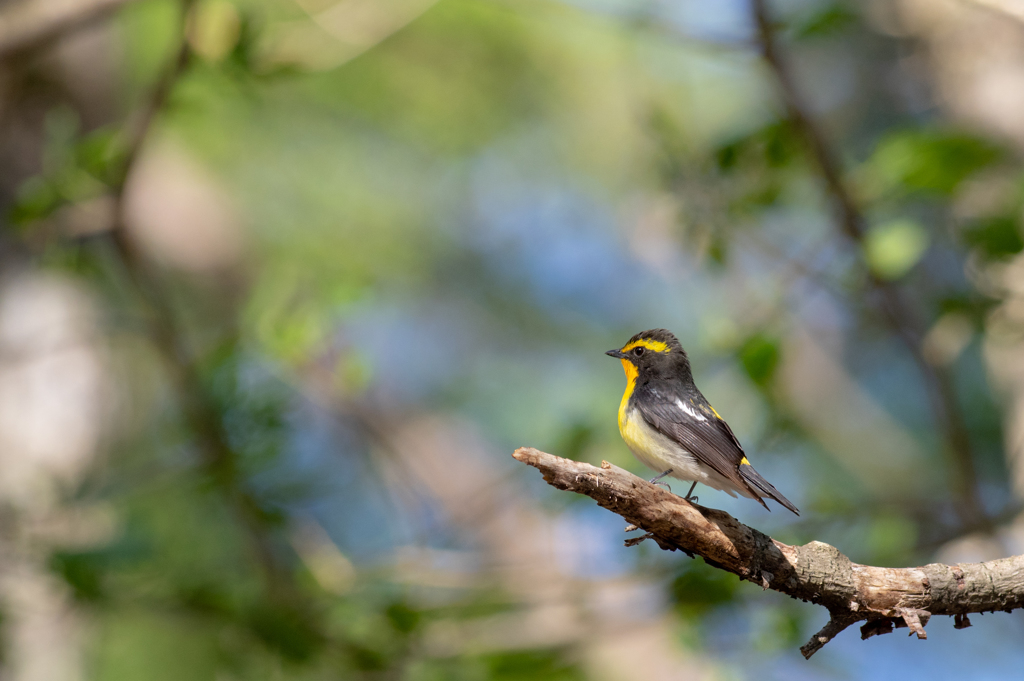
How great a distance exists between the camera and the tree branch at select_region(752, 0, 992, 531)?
3.44 m

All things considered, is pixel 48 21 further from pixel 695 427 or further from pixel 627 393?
pixel 695 427

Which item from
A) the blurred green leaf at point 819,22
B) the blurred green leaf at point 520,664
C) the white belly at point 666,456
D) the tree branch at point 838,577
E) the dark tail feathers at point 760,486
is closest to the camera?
the tree branch at point 838,577

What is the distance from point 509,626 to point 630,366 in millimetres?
2641

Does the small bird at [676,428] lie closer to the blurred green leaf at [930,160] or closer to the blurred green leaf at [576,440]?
the blurred green leaf at [576,440]

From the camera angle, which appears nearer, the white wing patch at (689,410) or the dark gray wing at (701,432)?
the dark gray wing at (701,432)

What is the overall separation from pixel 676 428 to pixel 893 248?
1.78 metres

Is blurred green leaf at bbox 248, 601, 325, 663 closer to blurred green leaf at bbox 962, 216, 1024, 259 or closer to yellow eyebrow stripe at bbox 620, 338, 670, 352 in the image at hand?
yellow eyebrow stripe at bbox 620, 338, 670, 352

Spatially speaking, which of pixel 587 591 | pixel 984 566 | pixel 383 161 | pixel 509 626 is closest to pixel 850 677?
pixel 587 591

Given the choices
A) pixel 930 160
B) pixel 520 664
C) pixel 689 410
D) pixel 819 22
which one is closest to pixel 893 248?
pixel 930 160

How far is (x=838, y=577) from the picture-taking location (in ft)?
7.18

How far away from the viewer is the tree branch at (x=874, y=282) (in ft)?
11.3

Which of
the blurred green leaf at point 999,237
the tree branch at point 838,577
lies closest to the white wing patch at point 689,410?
the tree branch at point 838,577

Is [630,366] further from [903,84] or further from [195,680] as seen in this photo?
[195,680]

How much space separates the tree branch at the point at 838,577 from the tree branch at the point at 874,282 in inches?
73.1
